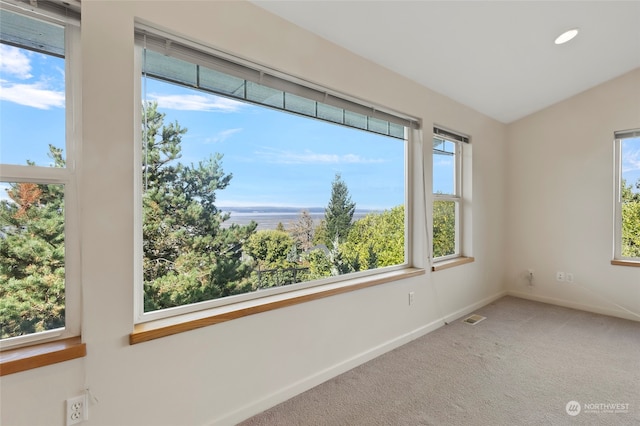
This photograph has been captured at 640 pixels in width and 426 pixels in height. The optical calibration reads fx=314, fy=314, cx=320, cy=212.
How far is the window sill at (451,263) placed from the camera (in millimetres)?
3135

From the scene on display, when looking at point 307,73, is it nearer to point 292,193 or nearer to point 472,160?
point 292,193

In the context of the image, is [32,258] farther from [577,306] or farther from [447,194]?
[577,306]

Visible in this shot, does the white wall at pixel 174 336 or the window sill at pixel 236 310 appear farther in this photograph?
the window sill at pixel 236 310

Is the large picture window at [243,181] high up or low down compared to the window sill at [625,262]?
up

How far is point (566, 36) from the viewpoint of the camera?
249 centimetres

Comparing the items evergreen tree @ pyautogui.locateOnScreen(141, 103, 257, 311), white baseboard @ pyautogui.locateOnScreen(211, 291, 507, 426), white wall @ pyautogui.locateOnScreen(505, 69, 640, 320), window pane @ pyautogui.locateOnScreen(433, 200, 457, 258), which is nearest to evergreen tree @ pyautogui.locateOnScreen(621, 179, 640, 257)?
white wall @ pyautogui.locateOnScreen(505, 69, 640, 320)

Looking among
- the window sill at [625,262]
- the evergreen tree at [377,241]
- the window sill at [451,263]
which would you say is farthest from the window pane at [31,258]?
the window sill at [625,262]

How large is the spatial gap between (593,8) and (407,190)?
1.83 metres

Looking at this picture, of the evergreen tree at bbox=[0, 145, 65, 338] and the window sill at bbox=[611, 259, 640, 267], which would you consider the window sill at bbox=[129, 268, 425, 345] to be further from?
the window sill at bbox=[611, 259, 640, 267]

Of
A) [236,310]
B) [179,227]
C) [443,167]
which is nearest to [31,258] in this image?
[179,227]

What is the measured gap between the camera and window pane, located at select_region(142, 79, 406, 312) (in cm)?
164

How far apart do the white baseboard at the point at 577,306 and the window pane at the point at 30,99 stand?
4.87 metres

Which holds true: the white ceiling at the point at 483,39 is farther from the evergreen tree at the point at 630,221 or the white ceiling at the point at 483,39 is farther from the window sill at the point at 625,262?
the window sill at the point at 625,262

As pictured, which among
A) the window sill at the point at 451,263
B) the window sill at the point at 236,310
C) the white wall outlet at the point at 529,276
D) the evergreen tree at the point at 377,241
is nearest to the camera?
the window sill at the point at 236,310
